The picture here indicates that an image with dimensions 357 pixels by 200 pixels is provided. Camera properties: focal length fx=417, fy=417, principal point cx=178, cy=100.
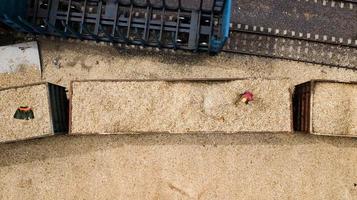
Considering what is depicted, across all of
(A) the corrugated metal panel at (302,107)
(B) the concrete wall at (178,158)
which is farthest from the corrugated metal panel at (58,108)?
(A) the corrugated metal panel at (302,107)

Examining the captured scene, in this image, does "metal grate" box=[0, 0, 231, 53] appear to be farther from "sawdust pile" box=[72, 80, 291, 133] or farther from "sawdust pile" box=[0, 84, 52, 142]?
"sawdust pile" box=[0, 84, 52, 142]

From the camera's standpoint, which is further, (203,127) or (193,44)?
(193,44)

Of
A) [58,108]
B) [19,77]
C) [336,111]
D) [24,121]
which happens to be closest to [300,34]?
[336,111]

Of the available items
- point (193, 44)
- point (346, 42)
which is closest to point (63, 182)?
point (193, 44)

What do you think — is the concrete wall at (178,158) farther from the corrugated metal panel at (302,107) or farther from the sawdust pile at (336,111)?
the sawdust pile at (336,111)

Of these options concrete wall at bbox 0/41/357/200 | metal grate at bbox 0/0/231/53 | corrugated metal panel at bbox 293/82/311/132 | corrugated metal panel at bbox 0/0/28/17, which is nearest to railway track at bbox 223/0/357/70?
concrete wall at bbox 0/41/357/200

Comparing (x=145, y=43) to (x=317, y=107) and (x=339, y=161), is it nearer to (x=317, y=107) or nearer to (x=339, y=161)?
(x=317, y=107)
